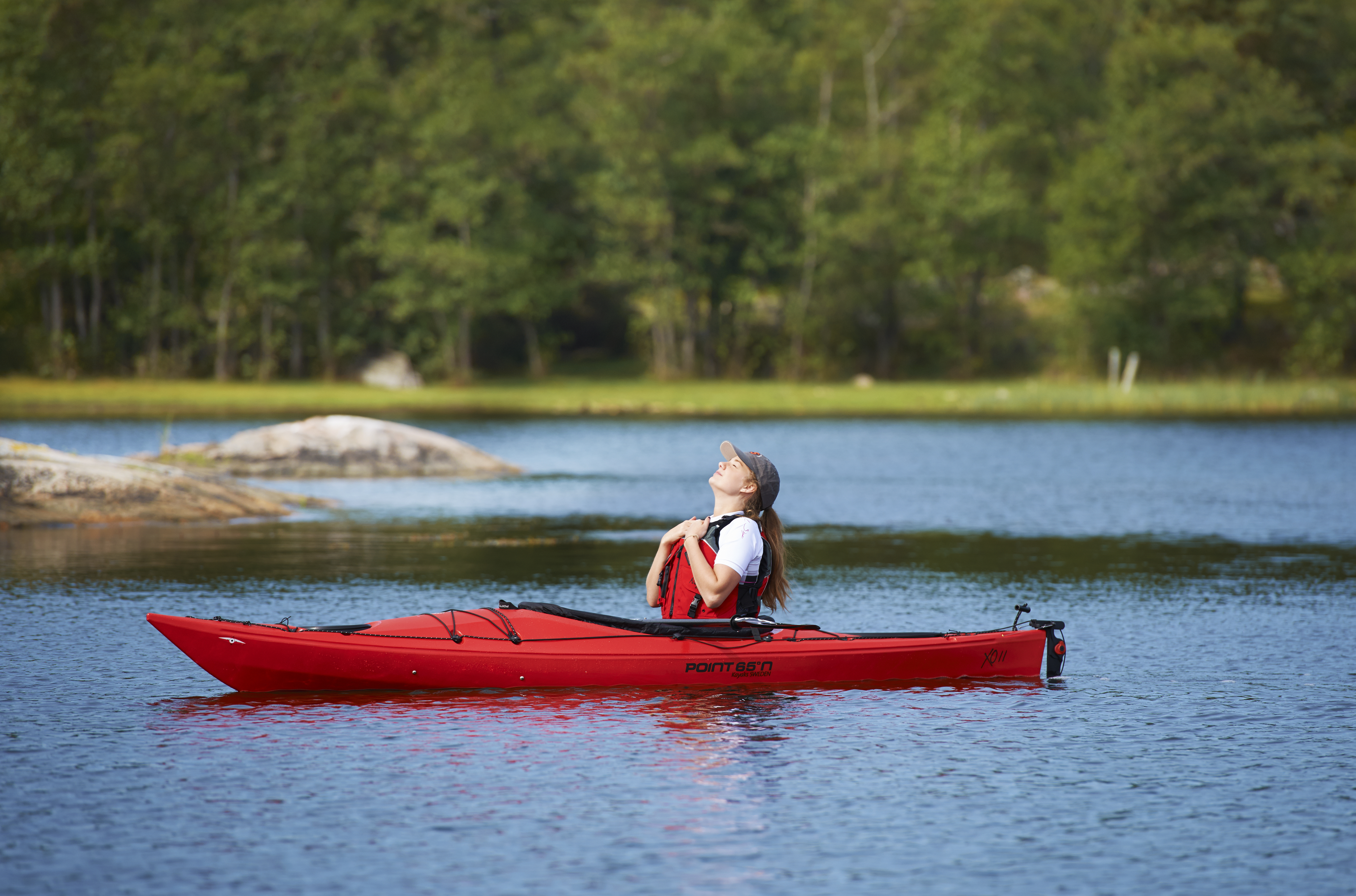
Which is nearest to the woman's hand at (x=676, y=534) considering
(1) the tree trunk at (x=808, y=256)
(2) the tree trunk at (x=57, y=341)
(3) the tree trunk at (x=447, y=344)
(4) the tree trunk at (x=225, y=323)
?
(4) the tree trunk at (x=225, y=323)

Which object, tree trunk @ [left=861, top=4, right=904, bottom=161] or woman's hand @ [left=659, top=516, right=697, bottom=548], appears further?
tree trunk @ [left=861, top=4, right=904, bottom=161]

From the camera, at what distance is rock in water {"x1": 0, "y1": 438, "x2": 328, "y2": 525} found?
20875 millimetres

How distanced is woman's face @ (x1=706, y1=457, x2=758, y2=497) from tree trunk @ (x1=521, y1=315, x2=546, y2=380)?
2021 inches

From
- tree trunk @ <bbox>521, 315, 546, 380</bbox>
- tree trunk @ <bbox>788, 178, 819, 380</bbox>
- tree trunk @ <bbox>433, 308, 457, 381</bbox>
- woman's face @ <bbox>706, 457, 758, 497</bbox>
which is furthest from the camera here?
tree trunk @ <bbox>521, 315, 546, 380</bbox>

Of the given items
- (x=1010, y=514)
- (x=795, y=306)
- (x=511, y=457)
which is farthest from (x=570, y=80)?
(x=1010, y=514)

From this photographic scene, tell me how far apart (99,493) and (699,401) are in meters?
32.2

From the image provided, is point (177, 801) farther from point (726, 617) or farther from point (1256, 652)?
point (1256, 652)

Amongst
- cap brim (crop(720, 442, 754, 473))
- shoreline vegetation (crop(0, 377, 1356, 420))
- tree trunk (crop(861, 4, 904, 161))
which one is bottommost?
cap brim (crop(720, 442, 754, 473))

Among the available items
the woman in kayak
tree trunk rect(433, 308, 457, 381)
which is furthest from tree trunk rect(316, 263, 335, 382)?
the woman in kayak

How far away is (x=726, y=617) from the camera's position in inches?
430

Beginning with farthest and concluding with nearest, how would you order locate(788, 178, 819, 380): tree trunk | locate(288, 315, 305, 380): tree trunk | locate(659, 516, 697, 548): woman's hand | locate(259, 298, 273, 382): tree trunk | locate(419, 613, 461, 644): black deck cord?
locate(788, 178, 819, 380): tree trunk → locate(288, 315, 305, 380): tree trunk → locate(259, 298, 273, 382): tree trunk → locate(419, 613, 461, 644): black deck cord → locate(659, 516, 697, 548): woman's hand

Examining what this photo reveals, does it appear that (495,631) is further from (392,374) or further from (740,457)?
(392,374)

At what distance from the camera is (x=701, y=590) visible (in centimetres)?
1073

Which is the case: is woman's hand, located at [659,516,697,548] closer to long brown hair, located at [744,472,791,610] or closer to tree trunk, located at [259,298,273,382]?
long brown hair, located at [744,472,791,610]
